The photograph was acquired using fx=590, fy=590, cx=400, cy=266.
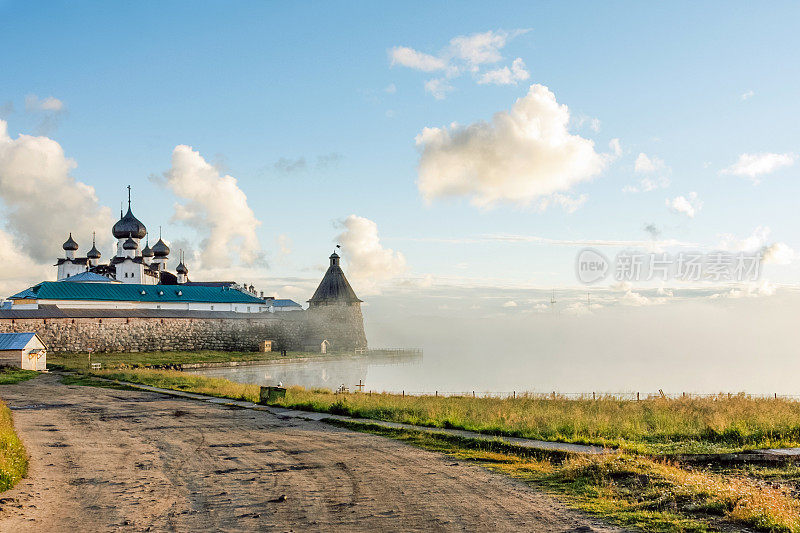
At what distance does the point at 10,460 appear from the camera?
11188 millimetres

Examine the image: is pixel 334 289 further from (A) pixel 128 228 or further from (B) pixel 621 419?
(B) pixel 621 419

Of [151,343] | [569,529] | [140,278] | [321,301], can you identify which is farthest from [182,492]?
[140,278]

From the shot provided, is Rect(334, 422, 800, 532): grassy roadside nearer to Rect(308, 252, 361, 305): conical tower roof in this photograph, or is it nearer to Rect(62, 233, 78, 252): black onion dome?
Rect(308, 252, 361, 305): conical tower roof

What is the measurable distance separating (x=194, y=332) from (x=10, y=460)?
53.9 metres

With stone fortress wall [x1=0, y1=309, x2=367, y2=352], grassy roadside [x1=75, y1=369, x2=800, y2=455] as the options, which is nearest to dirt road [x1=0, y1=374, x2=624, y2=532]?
grassy roadside [x1=75, y1=369, x2=800, y2=455]

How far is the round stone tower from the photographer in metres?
71.2

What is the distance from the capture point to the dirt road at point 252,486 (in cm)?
853

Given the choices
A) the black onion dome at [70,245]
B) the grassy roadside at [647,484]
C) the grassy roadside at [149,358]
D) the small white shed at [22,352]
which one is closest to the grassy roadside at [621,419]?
the grassy roadside at [647,484]

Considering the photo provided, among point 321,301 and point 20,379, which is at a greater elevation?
point 321,301

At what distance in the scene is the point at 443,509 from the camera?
908cm

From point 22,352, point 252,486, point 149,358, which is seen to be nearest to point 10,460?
point 252,486

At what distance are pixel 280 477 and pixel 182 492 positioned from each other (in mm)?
1768

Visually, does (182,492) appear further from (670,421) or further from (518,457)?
(670,421)

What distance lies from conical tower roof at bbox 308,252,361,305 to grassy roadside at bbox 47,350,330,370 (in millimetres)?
9314
